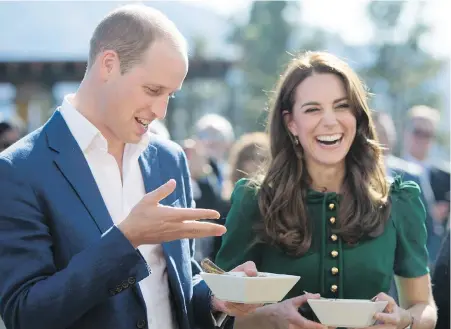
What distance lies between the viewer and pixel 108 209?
2547 millimetres

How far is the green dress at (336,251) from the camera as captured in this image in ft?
9.98

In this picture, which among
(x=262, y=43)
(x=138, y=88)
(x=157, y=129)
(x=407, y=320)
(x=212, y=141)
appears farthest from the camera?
(x=262, y=43)

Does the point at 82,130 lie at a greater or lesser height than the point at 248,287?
greater

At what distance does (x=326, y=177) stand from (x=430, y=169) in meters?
3.83

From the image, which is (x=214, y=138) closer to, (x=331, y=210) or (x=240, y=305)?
(x=331, y=210)

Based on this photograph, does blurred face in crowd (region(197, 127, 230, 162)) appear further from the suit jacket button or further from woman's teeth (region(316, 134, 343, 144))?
the suit jacket button

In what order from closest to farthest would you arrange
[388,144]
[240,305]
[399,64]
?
1. [240,305]
2. [388,144]
3. [399,64]

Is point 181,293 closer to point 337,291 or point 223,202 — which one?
point 337,291

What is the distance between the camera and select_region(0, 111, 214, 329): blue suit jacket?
230 cm

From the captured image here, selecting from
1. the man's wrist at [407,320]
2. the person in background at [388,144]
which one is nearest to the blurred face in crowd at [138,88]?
the man's wrist at [407,320]

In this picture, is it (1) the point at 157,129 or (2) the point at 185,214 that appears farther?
(1) the point at 157,129

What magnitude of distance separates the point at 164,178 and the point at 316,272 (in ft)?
2.33

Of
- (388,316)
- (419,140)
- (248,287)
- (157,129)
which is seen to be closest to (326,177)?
(388,316)

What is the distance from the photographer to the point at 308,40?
4719 centimetres
